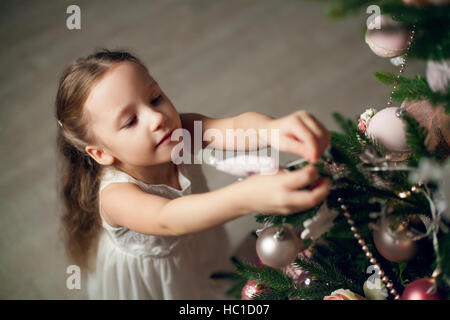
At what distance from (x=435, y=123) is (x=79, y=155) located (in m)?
0.70

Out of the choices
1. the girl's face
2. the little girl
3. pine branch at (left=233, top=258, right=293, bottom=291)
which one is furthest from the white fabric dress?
pine branch at (left=233, top=258, right=293, bottom=291)

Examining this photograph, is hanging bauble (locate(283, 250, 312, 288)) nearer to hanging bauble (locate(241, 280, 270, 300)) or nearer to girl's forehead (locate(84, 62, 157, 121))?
hanging bauble (locate(241, 280, 270, 300))

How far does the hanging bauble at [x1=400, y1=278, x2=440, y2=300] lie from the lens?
50 cm

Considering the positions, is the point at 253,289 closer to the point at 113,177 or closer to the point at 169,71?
the point at 113,177

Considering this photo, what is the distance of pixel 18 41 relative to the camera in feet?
6.10

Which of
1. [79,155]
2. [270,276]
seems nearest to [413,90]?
[270,276]

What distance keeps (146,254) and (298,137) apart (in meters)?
0.55

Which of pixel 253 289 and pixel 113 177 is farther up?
pixel 113 177

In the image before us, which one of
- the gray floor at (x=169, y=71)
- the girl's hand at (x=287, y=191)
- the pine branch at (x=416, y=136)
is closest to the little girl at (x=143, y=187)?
the girl's hand at (x=287, y=191)

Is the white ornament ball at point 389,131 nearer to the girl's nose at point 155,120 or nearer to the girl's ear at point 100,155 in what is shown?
the girl's nose at point 155,120

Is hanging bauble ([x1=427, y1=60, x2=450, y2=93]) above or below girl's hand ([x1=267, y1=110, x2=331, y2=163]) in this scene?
above

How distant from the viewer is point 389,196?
55 cm

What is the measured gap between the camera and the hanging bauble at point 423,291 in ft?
1.66

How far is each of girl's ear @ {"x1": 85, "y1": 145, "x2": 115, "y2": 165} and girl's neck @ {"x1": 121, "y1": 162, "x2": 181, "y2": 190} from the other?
4 centimetres
